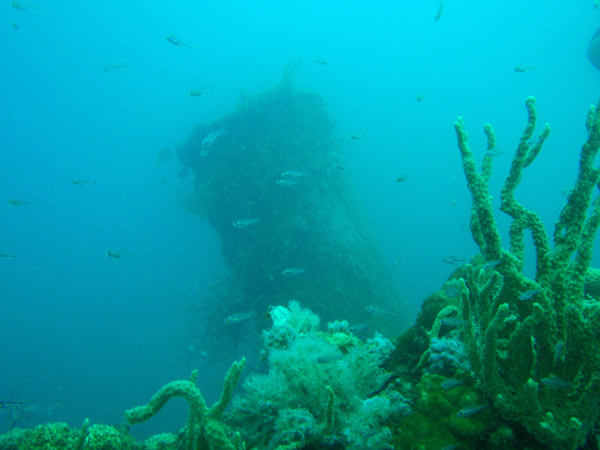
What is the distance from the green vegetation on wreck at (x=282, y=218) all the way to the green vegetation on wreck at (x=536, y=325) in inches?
399

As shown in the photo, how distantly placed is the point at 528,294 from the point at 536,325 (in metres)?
0.34

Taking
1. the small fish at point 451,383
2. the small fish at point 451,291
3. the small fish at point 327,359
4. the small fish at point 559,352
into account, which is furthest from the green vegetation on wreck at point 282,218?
the small fish at point 559,352

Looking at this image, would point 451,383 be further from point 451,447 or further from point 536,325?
point 536,325

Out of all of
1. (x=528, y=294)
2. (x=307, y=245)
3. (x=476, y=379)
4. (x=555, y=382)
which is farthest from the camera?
(x=307, y=245)

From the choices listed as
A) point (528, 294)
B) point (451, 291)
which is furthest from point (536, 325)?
point (451, 291)

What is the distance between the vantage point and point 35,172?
450 feet

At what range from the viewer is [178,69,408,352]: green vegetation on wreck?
46.2 ft

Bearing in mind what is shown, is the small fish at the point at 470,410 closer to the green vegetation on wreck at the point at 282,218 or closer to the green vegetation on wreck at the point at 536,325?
the green vegetation on wreck at the point at 536,325

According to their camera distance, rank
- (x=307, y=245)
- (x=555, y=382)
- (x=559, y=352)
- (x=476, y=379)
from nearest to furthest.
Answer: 1. (x=555, y=382)
2. (x=559, y=352)
3. (x=476, y=379)
4. (x=307, y=245)

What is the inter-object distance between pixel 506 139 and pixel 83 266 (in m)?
118

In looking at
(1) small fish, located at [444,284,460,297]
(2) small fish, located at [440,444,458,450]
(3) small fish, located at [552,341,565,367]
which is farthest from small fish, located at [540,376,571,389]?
(1) small fish, located at [444,284,460,297]

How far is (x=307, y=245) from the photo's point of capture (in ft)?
47.6

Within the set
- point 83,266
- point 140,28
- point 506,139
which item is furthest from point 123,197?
point 506,139

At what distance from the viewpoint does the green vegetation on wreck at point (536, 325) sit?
6.58 feet
